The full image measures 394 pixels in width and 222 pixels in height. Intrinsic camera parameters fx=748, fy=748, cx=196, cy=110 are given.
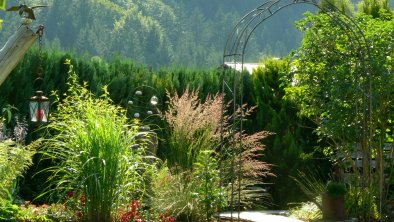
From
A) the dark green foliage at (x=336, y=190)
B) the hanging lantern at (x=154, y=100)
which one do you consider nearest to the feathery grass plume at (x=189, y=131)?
the hanging lantern at (x=154, y=100)

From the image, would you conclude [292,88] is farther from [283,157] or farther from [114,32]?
[114,32]

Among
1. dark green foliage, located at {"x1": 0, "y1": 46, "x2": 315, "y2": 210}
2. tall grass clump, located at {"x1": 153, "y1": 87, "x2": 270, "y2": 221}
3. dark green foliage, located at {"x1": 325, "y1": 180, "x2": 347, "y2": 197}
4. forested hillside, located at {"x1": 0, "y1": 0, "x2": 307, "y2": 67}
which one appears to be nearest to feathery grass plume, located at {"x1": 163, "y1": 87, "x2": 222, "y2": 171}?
tall grass clump, located at {"x1": 153, "y1": 87, "x2": 270, "y2": 221}

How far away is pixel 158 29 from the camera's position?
34.0 meters

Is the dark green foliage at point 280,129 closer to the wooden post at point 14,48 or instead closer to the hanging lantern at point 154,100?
the hanging lantern at point 154,100

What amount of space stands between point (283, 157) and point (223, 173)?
2.20 m

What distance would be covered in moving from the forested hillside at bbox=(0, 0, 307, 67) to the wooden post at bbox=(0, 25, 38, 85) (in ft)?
64.7

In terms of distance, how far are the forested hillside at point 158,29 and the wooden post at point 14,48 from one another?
19.7m

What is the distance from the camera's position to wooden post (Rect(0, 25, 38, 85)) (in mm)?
5895

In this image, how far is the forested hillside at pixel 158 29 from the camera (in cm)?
2981

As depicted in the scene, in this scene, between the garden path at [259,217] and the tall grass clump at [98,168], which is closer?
the tall grass clump at [98,168]

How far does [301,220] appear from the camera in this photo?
8.31m

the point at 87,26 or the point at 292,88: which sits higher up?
the point at 87,26

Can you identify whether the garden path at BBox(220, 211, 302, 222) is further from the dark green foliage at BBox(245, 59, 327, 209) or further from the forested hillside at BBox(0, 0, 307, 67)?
the forested hillside at BBox(0, 0, 307, 67)

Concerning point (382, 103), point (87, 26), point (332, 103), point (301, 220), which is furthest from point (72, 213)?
point (87, 26)
